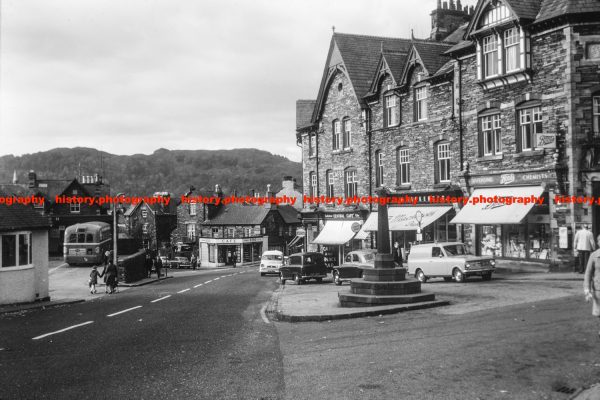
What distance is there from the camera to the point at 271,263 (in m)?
40.5

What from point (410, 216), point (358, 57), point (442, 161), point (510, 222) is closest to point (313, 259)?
point (410, 216)

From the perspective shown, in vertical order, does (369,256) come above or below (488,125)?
below

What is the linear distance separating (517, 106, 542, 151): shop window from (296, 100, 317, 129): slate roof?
23.5 m

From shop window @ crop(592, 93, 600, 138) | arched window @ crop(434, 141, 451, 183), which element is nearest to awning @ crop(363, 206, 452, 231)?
arched window @ crop(434, 141, 451, 183)

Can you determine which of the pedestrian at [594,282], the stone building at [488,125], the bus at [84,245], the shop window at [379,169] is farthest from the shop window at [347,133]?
the pedestrian at [594,282]

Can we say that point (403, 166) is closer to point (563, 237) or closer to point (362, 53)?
point (362, 53)

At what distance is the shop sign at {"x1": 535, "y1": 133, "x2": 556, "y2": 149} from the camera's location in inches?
974

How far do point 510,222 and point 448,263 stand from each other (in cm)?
339

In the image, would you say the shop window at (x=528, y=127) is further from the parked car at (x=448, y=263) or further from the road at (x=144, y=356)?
the road at (x=144, y=356)

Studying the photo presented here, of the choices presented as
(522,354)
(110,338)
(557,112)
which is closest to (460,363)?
(522,354)

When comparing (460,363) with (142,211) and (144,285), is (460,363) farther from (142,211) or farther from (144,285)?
(142,211)

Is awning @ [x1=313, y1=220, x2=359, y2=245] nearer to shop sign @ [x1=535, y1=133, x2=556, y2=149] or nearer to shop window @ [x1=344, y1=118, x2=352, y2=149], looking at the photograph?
shop window @ [x1=344, y1=118, x2=352, y2=149]

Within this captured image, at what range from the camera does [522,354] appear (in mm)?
10266

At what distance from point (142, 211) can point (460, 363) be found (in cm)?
8231
